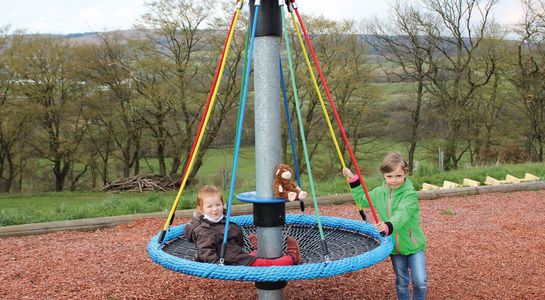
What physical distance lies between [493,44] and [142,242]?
883 inches

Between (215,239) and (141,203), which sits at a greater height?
(215,239)

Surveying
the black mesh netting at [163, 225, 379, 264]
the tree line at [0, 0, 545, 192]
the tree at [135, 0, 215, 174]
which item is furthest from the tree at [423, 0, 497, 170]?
the black mesh netting at [163, 225, 379, 264]

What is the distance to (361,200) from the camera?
11.6 ft

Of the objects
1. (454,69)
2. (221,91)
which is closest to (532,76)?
(454,69)

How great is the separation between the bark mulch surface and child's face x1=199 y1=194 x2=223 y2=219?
1.04 meters

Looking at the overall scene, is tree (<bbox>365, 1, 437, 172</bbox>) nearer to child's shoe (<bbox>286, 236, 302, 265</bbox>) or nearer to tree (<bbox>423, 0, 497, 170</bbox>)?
tree (<bbox>423, 0, 497, 170</bbox>)

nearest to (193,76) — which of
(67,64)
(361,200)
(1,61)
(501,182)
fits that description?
(67,64)

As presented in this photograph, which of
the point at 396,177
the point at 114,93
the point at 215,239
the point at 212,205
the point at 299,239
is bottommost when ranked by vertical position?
the point at 299,239

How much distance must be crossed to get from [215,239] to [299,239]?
117 cm

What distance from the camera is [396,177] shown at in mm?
3291

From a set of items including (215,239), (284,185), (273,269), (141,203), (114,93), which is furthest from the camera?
(114,93)

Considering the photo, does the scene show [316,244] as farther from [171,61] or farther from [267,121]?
[171,61]

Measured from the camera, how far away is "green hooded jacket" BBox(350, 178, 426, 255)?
3.20 m

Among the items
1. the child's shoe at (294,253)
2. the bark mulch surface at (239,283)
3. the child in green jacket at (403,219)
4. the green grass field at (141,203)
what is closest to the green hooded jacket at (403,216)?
the child in green jacket at (403,219)
